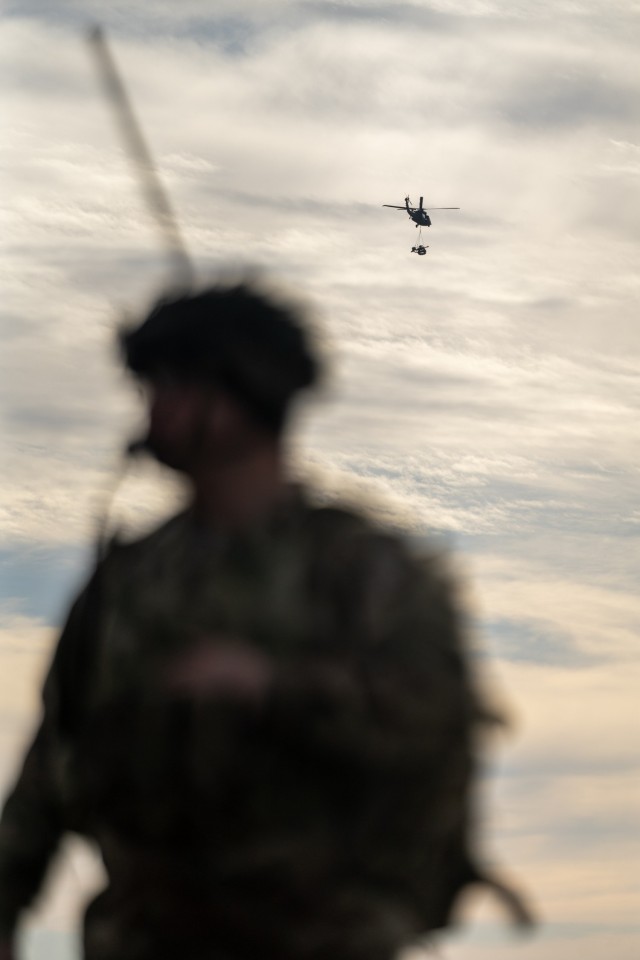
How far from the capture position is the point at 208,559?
4.24 m

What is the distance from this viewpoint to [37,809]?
4.66 m

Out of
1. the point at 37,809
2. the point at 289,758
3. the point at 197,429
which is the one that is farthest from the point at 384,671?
the point at 37,809

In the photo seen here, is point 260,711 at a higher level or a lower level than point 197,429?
lower

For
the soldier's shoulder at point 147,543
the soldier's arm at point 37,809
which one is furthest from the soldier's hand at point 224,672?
the soldier's arm at point 37,809

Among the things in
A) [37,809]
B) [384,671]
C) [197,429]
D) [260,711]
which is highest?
[197,429]

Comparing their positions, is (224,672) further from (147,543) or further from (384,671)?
(147,543)

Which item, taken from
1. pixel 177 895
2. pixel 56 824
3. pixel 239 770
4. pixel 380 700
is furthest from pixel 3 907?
pixel 380 700

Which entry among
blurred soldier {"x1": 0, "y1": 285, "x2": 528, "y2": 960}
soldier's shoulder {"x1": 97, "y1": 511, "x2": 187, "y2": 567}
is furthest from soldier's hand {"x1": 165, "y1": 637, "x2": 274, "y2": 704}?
soldier's shoulder {"x1": 97, "y1": 511, "x2": 187, "y2": 567}

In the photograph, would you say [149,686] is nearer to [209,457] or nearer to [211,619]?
[211,619]

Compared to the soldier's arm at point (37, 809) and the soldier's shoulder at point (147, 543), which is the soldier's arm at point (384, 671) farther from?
the soldier's arm at point (37, 809)

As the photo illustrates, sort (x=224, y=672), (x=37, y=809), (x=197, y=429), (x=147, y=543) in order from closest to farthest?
(x=224, y=672)
(x=197, y=429)
(x=147, y=543)
(x=37, y=809)

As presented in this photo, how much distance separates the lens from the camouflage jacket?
3961 mm

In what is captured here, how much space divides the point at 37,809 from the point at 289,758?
3.58ft

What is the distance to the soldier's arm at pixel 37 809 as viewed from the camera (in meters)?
4.56
